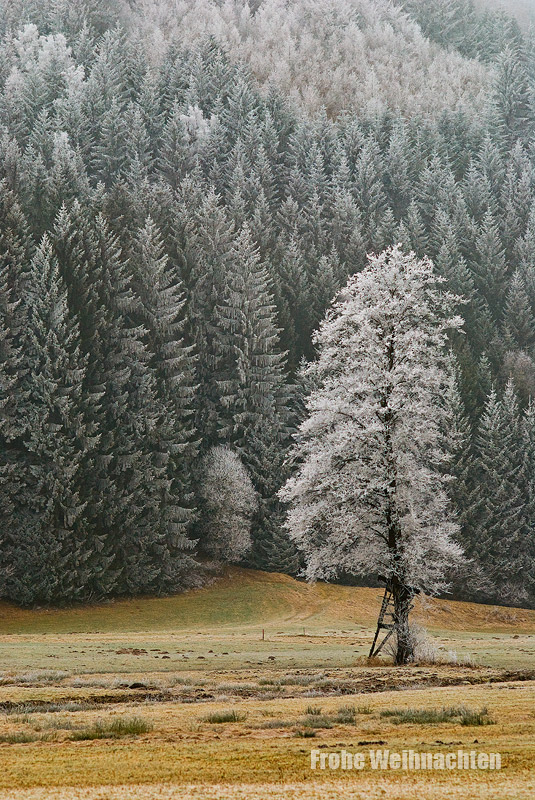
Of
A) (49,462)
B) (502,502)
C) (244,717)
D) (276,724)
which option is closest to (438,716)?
(276,724)

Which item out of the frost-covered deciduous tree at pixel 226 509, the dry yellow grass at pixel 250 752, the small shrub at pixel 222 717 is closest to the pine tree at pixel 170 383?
the frost-covered deciduous tree at pixel 226 509

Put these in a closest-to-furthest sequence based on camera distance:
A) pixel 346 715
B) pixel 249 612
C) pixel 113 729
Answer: pixel 113 729
pixel 346 715
pixel 249 612

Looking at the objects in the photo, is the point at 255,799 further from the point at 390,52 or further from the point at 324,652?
the point at 390,52

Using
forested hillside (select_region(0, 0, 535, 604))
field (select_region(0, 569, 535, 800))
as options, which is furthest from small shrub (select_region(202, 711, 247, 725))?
forested hillside (select_region(0, 0, 535, 604))

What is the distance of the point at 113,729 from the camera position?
1501 centimetres

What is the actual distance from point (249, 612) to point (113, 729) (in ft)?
158

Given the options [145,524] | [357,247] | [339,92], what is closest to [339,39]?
[339,92]

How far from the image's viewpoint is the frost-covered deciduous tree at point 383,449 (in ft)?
98.3

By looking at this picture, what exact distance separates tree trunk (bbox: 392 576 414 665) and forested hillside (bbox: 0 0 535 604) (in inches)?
406

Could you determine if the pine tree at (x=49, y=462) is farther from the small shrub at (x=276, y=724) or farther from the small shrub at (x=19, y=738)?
the small shrub at (x=19, y=738)

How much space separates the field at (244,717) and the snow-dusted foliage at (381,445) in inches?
147

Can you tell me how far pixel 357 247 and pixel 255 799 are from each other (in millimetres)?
95078

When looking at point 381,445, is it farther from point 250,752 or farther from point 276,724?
point 250,752

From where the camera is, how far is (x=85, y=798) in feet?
33.6
